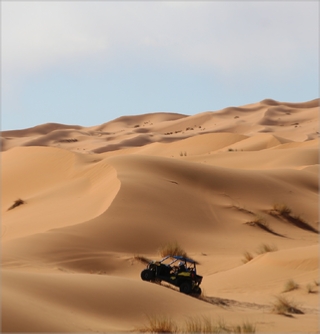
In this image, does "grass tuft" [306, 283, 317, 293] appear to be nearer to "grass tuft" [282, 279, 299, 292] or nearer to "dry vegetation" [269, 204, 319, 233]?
"grass tuft" [282, 279, 299, 292]

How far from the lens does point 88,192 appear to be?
813 inches

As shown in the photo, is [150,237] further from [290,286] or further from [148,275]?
[290,286]

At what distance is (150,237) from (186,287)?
18.1 feet

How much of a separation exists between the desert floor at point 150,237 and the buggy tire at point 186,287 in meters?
0.14

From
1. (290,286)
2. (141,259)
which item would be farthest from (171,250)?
(290,286)

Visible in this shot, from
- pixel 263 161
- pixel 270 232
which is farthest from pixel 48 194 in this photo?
pixel 263 161

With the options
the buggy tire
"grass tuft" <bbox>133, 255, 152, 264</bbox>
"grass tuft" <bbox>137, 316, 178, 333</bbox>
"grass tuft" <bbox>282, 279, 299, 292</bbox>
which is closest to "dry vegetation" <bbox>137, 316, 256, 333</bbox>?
"grass tuft" <bbox>137, 316, 178, 333</bbox>

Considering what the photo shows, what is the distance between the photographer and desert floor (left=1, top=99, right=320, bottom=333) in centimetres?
833

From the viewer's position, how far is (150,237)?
16.0 meters

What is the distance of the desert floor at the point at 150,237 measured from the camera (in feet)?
27.3

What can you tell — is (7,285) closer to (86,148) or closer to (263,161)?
(263,161)

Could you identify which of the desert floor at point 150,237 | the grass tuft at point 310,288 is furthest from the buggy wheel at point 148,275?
the grass tuft at point 310,288

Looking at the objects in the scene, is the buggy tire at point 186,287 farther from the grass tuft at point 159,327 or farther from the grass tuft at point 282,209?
the grass tuft at point 282,209

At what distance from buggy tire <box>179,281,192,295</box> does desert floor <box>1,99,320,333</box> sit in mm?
141
